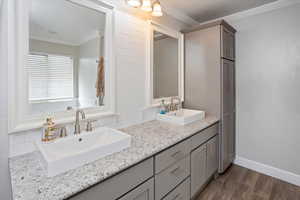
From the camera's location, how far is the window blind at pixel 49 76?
45.0 inches

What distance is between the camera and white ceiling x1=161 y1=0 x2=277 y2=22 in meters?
2.09

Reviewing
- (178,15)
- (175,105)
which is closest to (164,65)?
(175,105)

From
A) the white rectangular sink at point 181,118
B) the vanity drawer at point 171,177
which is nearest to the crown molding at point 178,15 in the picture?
the white rectangular sink at point 181,118

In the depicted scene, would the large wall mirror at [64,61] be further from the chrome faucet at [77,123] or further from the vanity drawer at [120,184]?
the vanity drawer at [120,184]

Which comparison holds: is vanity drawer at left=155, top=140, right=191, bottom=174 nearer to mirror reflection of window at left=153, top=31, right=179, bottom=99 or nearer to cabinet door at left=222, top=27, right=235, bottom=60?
mirror reflection of window at left=153, top=31, right=179, bottom=99

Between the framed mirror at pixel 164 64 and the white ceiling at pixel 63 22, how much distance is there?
2.33 ft

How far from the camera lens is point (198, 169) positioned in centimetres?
173

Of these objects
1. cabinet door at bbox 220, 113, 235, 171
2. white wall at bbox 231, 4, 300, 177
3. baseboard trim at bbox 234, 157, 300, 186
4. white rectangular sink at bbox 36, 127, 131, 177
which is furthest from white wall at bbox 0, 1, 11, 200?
baseboard trim at bbox 234, 157, 300, 186

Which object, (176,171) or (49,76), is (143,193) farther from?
(49,76)

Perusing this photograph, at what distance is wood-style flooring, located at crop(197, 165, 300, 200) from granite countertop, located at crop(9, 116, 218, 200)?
103cm

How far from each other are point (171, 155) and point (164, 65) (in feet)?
4.26

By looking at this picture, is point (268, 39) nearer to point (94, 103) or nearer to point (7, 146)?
point (94, 103)

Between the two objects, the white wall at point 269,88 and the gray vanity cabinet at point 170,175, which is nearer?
the gray vanity cabinet at point 170,175

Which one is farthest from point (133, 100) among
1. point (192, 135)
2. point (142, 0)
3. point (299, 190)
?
point (299, 190)
